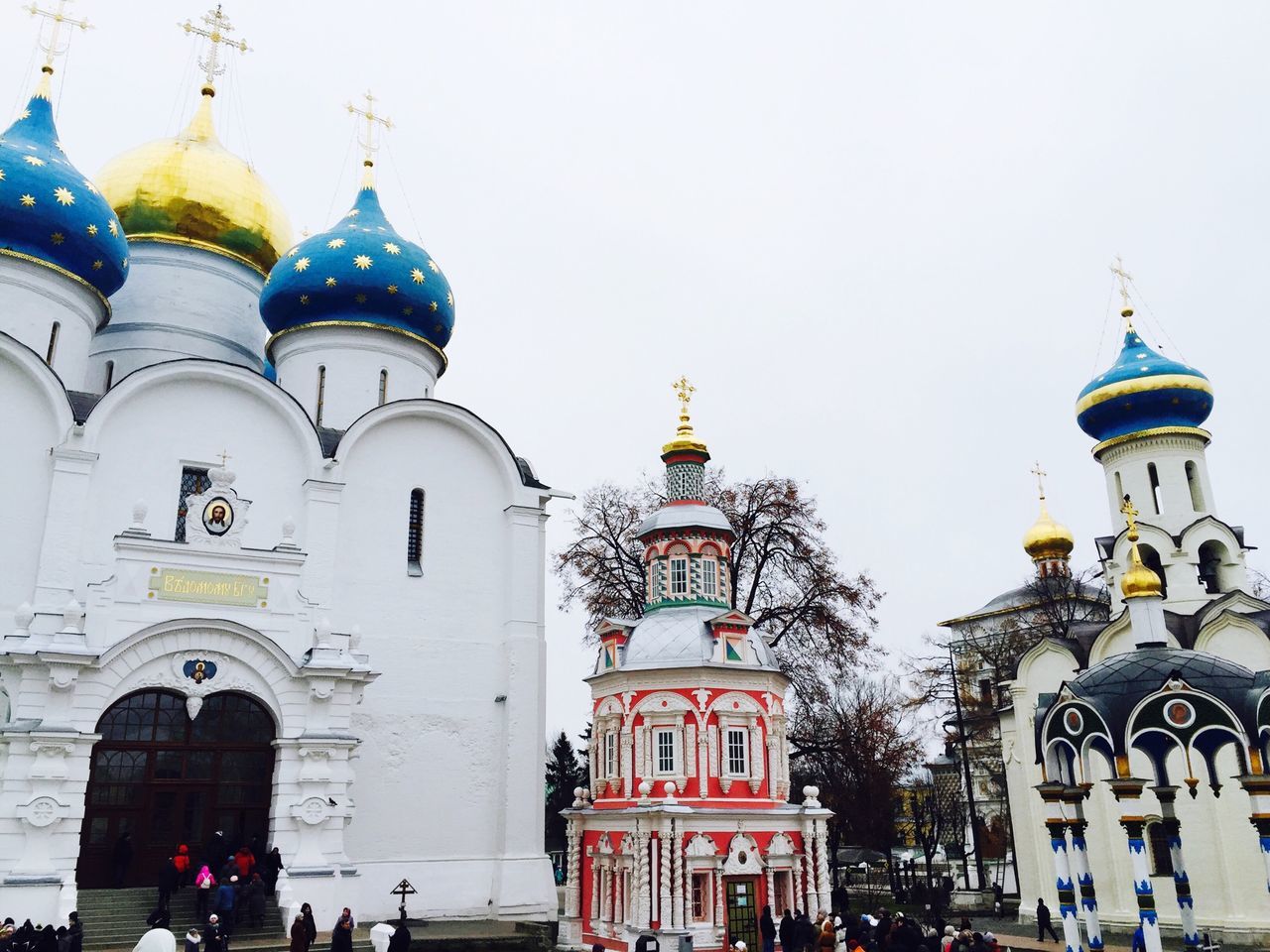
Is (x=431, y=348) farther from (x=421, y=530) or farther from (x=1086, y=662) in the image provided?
(x=1086, y=662)

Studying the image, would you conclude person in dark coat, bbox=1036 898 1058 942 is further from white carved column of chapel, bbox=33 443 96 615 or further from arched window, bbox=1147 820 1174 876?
white carved column of chapel, bbox=33 443 96 615

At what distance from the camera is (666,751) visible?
16.1 m

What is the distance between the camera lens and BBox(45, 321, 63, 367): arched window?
17.7 meters

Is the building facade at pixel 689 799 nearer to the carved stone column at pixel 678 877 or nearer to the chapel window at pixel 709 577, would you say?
the carved stone column at pixel 678 877

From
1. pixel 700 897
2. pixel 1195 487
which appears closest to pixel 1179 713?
pixel 700 897

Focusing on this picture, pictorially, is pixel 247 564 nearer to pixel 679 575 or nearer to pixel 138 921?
pixel 138 921

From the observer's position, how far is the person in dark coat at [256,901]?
43.3 feet

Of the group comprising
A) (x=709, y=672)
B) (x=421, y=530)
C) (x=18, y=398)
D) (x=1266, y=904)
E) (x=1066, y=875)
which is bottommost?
(x=1266, y=904)

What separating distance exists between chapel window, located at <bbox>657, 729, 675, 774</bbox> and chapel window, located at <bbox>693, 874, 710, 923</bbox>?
166cm

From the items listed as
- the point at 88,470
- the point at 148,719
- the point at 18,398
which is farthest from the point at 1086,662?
the point at 18,398

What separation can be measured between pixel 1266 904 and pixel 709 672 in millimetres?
9967

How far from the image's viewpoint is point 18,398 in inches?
627

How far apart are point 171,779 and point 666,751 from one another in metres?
7.41

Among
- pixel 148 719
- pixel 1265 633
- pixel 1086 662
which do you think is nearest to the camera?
Result: pixel 148 719
